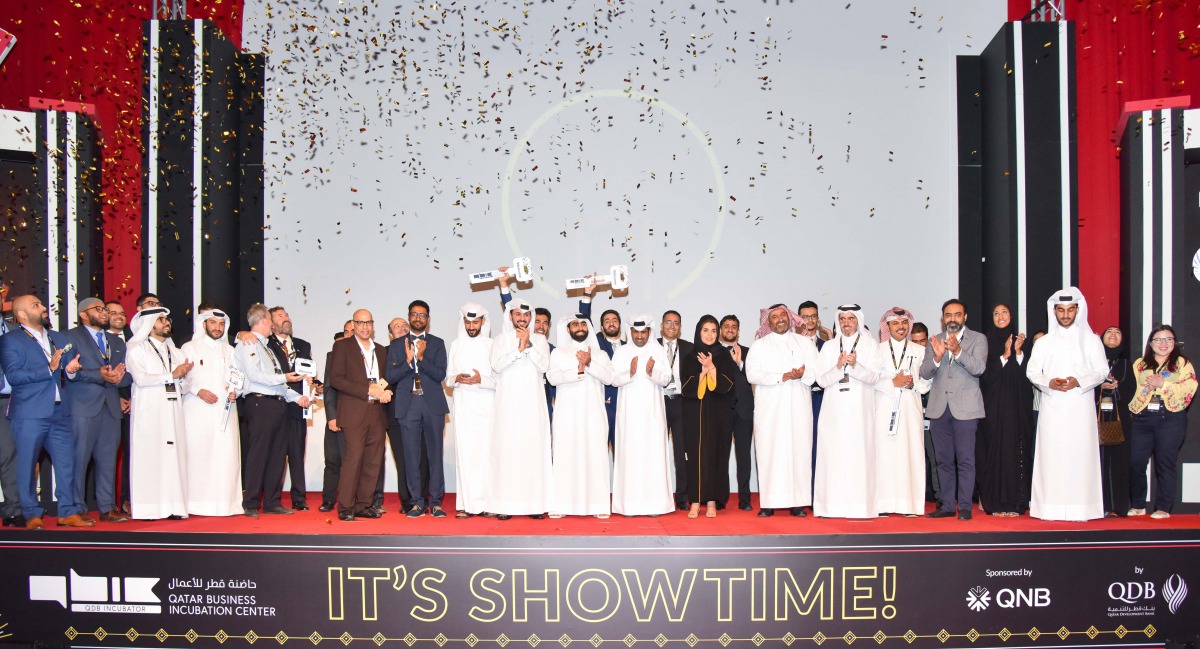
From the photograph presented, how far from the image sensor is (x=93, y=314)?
624 centimetres

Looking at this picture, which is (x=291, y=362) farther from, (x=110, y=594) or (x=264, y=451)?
(x=110, y=594)

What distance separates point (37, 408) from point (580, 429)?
359 centimetres

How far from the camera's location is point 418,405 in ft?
20.9

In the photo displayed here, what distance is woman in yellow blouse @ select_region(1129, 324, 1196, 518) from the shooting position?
625 centimetres

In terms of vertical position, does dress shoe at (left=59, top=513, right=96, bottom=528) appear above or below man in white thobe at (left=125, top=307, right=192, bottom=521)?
below

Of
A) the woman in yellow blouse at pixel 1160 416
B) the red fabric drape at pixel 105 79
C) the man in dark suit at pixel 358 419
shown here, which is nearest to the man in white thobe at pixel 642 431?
the man in dark suit at pixel 358 419

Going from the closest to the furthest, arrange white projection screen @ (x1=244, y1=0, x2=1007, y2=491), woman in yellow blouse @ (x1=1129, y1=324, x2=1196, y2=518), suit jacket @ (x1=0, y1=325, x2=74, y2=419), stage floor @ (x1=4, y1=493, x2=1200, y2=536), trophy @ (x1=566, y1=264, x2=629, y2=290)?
stage floor @ (x1=4, y1=493, x2=1200, y2=536) → suit jacket @ (x1=0, y1=325, x2=74, y2=419) → woman in yellow blouse @ (x1=1129, y1=324, x2=1196, y2=518) → trophy @ (x1=566, y1=264, x2=629, y2=290) → white projection screen @ (x1=244, y1=0, x2=1007, y2=491)

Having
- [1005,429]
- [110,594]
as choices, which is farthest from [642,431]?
[110,594]

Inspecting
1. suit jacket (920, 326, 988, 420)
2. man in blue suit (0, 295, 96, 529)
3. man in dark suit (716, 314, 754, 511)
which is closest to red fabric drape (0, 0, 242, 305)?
man in blue suit (0, 295, 96, 529)

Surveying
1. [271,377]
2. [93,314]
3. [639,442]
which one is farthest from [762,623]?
[93,314]

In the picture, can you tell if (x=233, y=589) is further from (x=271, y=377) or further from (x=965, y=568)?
(x=965, y=568)

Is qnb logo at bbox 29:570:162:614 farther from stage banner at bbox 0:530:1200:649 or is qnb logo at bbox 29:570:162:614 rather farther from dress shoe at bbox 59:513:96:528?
dress shoe at bbox 59:513:96:528

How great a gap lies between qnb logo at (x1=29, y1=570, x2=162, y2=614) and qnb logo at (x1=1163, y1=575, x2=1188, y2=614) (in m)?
5.70

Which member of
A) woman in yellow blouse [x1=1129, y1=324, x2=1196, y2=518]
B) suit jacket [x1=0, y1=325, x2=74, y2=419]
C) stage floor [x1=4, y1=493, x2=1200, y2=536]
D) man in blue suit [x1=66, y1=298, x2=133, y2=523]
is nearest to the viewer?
stage floor [x1=4, y1=493, x2=1200, y2=536]
